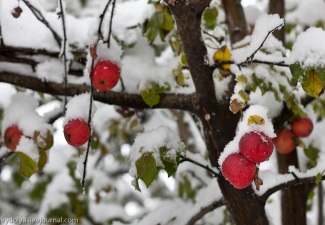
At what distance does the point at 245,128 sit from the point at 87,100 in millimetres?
609

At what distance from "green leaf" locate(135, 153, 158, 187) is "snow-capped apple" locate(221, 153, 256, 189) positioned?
0.29m

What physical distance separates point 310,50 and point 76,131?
2.56 ft

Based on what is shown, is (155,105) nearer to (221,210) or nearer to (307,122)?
(307,122)

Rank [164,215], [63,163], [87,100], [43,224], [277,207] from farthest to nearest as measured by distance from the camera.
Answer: [63,163]
[43,224]
[277,207]
[164,215]
[87,100]

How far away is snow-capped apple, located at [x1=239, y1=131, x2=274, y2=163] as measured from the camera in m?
1.21

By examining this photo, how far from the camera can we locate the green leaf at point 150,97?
171 cm

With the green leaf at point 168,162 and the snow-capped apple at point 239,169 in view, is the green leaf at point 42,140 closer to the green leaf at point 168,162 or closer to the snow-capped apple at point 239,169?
the green leaf at point 168,162

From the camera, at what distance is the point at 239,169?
48.4 inches

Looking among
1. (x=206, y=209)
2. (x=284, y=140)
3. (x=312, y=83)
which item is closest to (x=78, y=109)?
(x=206, y=209)

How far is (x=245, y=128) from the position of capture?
4.12 feet

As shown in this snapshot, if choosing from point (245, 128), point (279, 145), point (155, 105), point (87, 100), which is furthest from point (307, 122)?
point (87, 100)

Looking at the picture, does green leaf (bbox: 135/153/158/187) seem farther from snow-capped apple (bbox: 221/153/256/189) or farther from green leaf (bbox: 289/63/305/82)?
green leaf (bbox: 289/63/305/82)

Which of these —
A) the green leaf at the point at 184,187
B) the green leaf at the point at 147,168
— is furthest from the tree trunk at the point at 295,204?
the green leaf at the point at 147,168

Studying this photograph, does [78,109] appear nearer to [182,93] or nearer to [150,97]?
[150,97]
